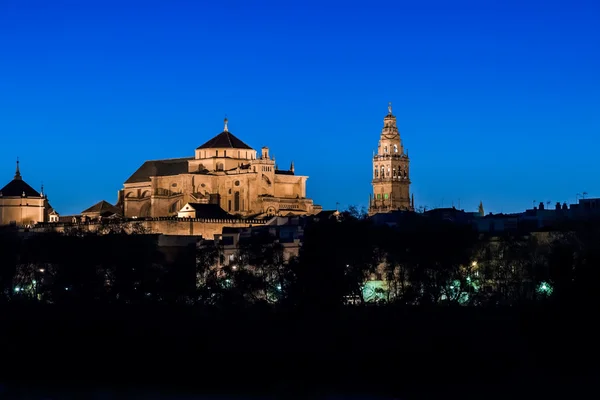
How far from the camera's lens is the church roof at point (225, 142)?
120375 mm

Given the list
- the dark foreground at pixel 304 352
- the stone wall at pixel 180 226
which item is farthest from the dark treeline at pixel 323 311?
the stone wall at pixel 180 226

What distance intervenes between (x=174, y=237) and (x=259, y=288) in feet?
93.7

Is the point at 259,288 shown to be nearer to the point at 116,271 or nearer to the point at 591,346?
the point at 116,271

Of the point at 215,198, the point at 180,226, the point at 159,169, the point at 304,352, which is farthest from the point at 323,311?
the point at 159,169

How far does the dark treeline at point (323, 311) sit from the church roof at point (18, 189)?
143ft

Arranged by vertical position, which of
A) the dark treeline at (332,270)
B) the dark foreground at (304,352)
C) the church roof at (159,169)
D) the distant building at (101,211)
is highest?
the church roof at (159,169)

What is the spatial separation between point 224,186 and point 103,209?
34.1ft

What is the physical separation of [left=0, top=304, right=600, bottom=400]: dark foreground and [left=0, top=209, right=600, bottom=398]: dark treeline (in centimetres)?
7

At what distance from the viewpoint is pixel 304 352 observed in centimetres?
5806

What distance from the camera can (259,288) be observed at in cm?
7044

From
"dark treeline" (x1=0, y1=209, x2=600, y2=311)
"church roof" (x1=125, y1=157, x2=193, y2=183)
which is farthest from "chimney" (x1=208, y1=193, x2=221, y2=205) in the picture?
"dark treeline" (x1=0, y1=209, x2=600, y2=311)

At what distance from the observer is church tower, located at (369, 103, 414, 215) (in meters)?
128

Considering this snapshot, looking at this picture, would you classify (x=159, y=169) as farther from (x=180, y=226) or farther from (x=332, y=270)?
(x=332, y=270)

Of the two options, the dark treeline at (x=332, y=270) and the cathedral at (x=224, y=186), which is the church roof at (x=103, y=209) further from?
the dark treeline at (x=332, y=270)
